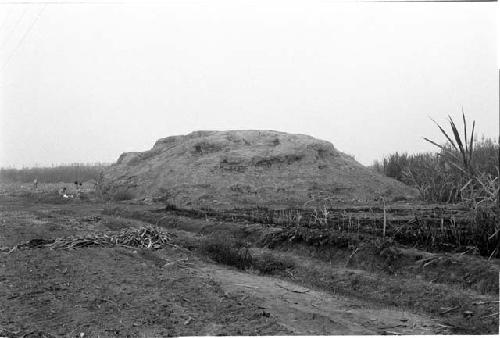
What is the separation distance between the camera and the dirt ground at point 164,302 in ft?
11.6

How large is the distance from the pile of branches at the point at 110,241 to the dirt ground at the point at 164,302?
9.5 inches

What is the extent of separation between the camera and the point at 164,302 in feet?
13.5

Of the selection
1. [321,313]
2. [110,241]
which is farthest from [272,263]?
→ [110,241]

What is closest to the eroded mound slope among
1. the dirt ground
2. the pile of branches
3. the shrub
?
the pile of branches

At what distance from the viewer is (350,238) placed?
19.2 feet

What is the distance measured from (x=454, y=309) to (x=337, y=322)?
0.97m

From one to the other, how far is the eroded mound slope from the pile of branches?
270 inches

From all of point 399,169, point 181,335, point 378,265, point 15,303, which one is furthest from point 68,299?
point 399,169

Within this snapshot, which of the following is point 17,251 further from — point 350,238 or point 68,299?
point 350,238

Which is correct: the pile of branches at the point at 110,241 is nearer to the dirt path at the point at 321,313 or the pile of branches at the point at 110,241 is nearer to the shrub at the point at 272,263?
the shrub at the point at 272,263

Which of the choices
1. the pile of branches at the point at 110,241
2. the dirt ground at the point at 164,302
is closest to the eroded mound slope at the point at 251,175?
the pile of branches at the point at 110,241

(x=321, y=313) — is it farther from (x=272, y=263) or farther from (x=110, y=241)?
(x=110, y=241)

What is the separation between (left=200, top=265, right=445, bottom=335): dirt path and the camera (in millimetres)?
3551

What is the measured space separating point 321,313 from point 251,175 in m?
12.6
